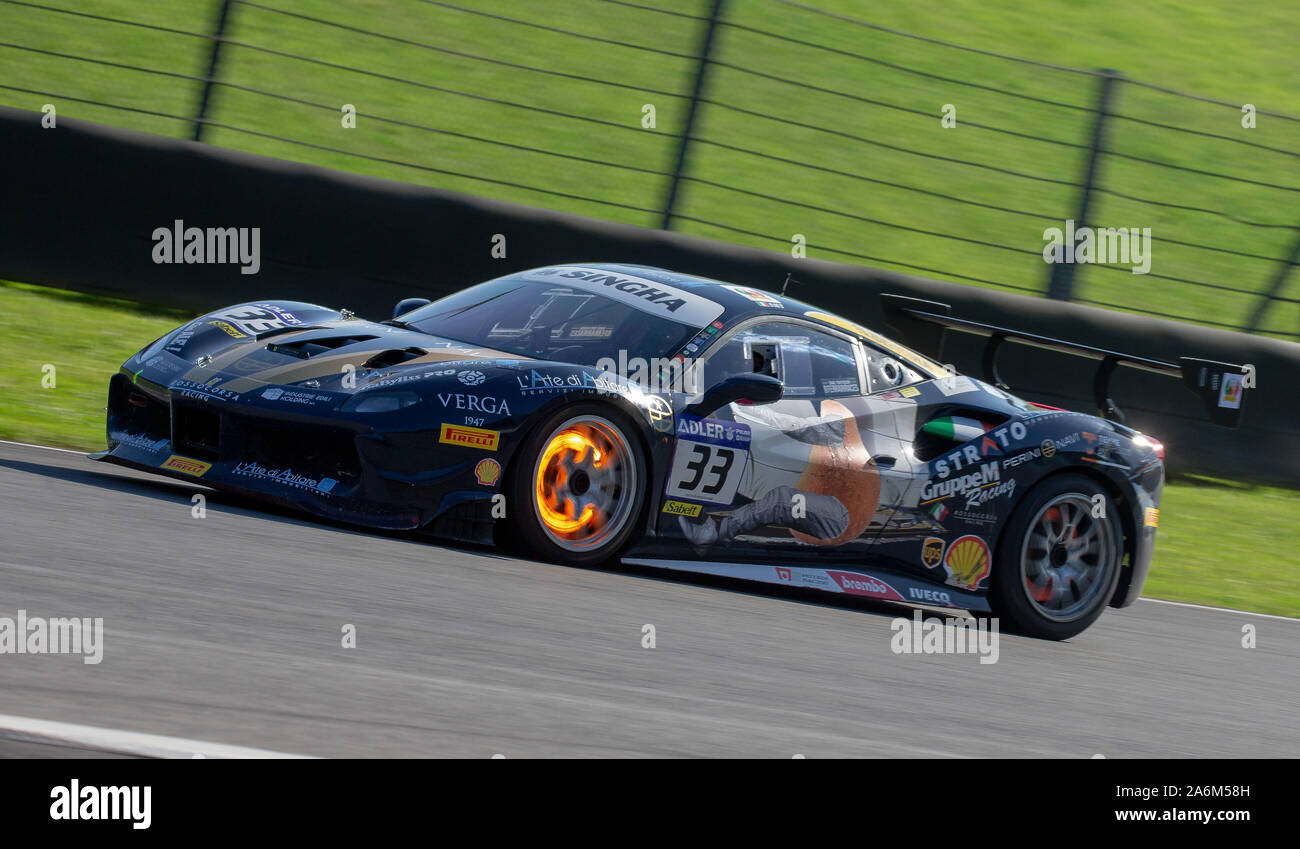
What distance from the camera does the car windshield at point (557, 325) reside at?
6.58 m

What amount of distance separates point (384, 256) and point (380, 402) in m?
4.39

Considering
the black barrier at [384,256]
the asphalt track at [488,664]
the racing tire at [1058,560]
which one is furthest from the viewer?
the black barrier at [384,256]

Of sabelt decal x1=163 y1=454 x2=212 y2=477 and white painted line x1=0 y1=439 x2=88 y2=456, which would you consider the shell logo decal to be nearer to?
sabelt decal x1=163 y1=454 x2=212 y2=477

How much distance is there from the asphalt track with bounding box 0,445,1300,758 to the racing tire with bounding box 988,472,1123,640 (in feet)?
0.77

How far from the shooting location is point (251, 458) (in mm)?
5965

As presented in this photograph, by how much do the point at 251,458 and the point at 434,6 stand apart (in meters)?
6.45

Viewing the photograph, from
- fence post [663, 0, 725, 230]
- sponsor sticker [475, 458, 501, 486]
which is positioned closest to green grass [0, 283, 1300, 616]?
sponsor sticker [475, 458, 501, 486]

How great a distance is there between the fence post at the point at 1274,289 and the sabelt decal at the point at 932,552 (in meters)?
5.72

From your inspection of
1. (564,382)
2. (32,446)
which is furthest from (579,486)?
(32,446)

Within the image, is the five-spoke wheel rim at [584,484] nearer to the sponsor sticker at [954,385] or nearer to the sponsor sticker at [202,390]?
the sponsor sticker at [202,390]

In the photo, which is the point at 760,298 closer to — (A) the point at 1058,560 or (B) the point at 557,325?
(B) the point at 557,325

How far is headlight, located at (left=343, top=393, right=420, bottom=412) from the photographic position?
5871mm

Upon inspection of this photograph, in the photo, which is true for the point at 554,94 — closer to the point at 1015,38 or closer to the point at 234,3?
the point at 234,3

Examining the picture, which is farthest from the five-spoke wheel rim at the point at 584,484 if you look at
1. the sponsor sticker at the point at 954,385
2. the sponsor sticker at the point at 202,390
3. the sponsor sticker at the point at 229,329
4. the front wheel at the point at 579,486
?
the sponsor sticker at the point at 954,385
